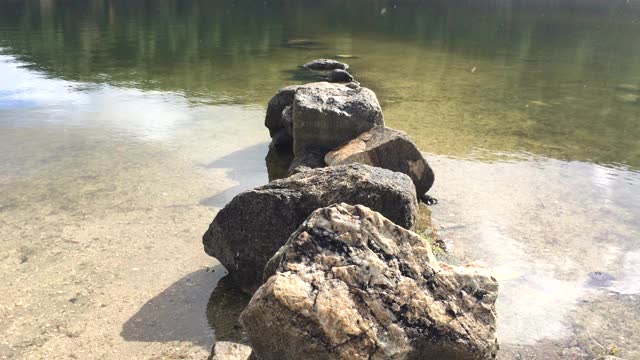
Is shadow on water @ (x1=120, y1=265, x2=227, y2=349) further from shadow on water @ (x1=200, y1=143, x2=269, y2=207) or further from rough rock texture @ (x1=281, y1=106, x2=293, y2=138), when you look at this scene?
rough rock texture @ (x1=281, y1=106, x2=293, y2=138)

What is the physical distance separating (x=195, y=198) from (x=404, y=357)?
6.21 meters

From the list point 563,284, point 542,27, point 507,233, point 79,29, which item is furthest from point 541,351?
point 542,27

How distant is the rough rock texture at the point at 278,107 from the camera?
12898 millimetres

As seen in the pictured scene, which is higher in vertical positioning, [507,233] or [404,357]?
[404,357]

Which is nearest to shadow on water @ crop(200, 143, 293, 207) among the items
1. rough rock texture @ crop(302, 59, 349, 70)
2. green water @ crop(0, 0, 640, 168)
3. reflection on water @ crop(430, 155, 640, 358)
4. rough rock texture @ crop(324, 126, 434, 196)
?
rough rock texture @ crop(324, 126, 434, 196)

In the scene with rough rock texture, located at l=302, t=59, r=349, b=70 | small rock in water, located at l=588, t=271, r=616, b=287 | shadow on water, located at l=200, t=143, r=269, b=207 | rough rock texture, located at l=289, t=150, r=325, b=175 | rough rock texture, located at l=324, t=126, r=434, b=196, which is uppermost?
rough rock texture, located at l=302, t=59, r=349, b=70

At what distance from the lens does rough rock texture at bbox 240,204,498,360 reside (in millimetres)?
4281

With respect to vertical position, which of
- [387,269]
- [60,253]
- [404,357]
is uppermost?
[387,269]

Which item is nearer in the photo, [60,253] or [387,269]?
[387,269]

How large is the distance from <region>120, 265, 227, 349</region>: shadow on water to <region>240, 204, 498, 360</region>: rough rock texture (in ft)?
5.84

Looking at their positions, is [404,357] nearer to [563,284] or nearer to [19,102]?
[563,284]

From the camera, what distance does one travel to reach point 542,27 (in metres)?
40.3

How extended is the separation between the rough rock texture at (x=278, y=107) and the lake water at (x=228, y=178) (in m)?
0.47

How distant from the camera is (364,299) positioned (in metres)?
4.46
